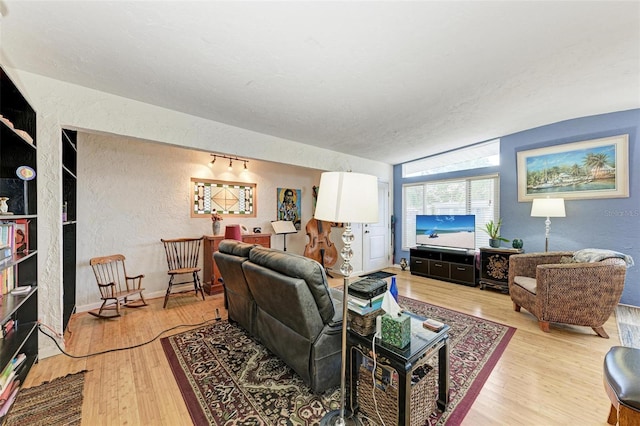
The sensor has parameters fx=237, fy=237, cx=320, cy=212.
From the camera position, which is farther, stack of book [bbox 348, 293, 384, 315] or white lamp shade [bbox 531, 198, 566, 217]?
white lamp shade [bbox 531, 198, 566, 217]

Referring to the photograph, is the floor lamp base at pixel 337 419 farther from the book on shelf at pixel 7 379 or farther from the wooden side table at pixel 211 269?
the wooden side table at pixel 211 269

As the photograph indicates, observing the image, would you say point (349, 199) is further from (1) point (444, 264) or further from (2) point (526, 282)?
(1) point (444, 264)

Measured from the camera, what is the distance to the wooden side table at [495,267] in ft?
12.3

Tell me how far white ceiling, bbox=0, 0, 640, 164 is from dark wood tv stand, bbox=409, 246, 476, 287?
2459 millimetres

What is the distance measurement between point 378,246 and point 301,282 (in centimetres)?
417

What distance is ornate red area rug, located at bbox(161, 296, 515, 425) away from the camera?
150 cm

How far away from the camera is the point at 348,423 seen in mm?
1396

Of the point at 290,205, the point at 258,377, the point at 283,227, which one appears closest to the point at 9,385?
the point at 258,377

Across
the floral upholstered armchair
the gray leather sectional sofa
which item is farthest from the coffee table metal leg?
the floral upholstered armchair

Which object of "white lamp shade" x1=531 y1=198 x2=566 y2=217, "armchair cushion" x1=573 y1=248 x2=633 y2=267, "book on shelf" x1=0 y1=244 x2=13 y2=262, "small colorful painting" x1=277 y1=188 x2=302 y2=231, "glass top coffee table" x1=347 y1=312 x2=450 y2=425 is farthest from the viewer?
"small colorful painting" x1=277 y1=188 x2=302 y2=231

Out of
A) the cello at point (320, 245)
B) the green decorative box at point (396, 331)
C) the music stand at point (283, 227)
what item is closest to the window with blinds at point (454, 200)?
the cello at point (320, 245)

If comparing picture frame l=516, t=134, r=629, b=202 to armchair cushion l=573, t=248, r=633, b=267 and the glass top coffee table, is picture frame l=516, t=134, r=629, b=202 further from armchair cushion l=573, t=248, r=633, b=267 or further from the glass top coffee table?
the glass top coffee table

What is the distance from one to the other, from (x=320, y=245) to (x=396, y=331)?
3.39 m

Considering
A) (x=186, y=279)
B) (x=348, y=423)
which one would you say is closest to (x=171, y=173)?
(x=186, y=279)
